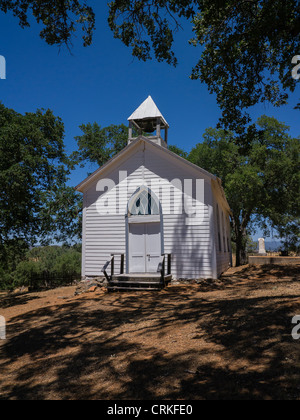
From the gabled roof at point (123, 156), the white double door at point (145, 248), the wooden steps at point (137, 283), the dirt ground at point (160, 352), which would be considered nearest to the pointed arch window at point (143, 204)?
the white double door at point (145, 248)

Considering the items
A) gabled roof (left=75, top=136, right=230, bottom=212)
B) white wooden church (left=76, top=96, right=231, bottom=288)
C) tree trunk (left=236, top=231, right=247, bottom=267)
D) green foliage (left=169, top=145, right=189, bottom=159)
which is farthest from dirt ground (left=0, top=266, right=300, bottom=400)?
green foliage (left=169, top=145, right=189, bottom=159)

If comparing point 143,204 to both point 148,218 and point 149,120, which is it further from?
point 149,120

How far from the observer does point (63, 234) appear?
20.9 meters

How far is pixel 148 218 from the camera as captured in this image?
13.0 m

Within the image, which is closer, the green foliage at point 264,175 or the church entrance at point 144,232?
the church entrance at point 144,232

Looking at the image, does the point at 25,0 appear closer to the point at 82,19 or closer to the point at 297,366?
the point at 82,19

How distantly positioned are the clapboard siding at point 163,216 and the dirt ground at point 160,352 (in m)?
3.39

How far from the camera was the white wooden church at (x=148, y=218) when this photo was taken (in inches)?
488

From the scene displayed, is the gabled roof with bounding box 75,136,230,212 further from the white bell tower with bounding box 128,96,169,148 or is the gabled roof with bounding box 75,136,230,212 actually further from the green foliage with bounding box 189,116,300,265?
the green foliage with bounding box 189,116,300,265

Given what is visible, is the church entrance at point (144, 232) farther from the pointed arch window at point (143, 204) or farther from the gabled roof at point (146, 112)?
the gabled roof at point (146, 112)

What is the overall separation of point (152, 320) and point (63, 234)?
14.9 m

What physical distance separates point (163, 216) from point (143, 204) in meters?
1.09

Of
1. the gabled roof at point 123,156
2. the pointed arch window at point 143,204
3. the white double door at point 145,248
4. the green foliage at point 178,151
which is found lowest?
the white double door at point 145,248
